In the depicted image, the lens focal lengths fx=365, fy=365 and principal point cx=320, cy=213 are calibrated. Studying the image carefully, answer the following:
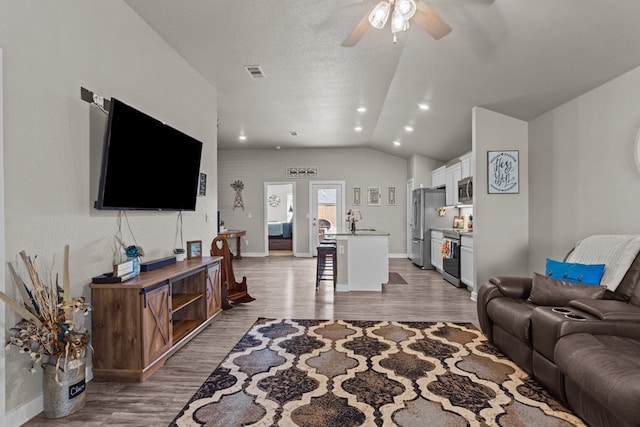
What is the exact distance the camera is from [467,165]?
6.18 m

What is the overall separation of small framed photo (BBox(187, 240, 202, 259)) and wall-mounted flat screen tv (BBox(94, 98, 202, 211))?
423mm

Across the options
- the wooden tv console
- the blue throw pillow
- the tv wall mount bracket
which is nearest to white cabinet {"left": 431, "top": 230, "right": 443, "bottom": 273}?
the blue throw pillow

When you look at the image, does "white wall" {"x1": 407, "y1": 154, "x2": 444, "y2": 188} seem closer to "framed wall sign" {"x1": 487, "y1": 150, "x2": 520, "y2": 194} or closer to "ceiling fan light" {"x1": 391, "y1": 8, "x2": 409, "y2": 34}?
"framed wall sign" {"x1": 487, "y1": 150, "x2": 520, "y2": 194}

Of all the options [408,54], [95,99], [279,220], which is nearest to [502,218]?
[408,54]

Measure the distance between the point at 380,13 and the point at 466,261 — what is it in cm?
411

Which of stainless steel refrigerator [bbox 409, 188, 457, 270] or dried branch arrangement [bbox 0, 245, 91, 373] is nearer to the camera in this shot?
dried branch arrangement [bbox 0, 245, 91, 373]

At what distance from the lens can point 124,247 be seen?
303 cm

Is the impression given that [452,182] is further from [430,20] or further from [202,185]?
[430,20]

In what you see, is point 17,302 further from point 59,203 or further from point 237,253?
point 237,253

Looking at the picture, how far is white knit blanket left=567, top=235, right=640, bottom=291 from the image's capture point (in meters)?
2.79

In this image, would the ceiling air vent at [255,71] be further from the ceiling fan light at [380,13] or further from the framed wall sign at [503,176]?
the framed wall sign at [503,176]

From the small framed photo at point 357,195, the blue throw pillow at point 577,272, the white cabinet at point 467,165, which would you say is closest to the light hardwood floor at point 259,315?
the blue throw pillow at point 577,272

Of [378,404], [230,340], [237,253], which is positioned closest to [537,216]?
[378,404]

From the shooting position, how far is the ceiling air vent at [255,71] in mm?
4305
